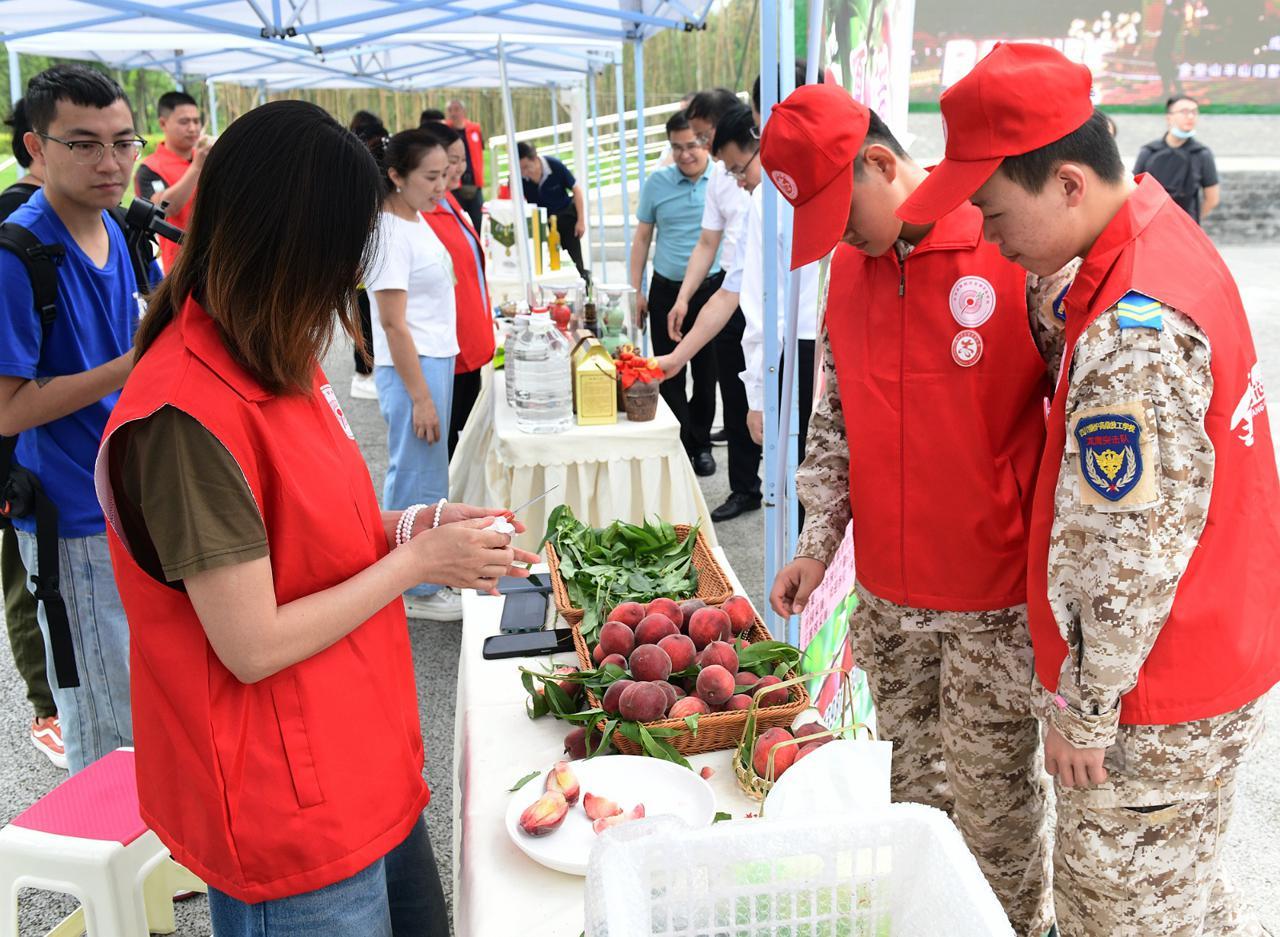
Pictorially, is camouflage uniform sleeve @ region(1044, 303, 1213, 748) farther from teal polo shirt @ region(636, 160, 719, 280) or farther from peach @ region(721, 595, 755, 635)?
teal polo shirt @ region(636, 160, 719, 280)

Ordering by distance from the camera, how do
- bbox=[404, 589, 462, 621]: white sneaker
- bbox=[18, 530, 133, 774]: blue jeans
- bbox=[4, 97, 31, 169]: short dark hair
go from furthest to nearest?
bbox=[404, 589, 462, 621]: white sneaker
bbox=[4, 97, 31, 169]: short dark hair
bbox=[18, 530, 133, 774]: blue jeans

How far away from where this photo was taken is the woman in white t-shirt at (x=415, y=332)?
3617mm

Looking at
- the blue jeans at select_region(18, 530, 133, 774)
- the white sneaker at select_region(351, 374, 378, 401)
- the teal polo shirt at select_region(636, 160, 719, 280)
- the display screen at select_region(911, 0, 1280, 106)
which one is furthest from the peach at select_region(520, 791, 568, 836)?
the display screen at select_region(911, 0, 1280, 106)

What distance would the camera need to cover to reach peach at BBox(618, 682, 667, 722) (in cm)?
157

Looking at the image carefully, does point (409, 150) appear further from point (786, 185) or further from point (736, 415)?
point (786, 185)

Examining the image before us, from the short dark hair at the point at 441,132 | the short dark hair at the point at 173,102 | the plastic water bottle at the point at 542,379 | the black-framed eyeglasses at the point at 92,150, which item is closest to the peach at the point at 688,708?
the black-framed eyeglasses at the point at 92,150

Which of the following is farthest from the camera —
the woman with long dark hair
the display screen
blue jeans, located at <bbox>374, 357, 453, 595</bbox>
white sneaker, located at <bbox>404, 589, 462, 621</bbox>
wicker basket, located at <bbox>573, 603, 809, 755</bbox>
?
the display screen

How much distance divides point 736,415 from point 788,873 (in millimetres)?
4039

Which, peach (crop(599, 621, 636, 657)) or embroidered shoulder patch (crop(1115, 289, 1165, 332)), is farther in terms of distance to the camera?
peach (crop(599, 621, 636, 657))

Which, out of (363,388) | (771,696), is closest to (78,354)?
(771,696)

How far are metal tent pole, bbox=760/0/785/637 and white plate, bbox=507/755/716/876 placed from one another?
987 mm

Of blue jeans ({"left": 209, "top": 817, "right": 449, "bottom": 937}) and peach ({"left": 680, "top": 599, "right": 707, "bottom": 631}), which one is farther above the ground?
peach ({"left": 680, "top": 599, "right": 707, "bottom": 631})

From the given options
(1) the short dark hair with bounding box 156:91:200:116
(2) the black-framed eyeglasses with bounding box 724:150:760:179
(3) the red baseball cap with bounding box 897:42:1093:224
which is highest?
(1) the short dark hair with bounding box 156:91:200:116

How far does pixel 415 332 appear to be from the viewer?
3.86 metres
